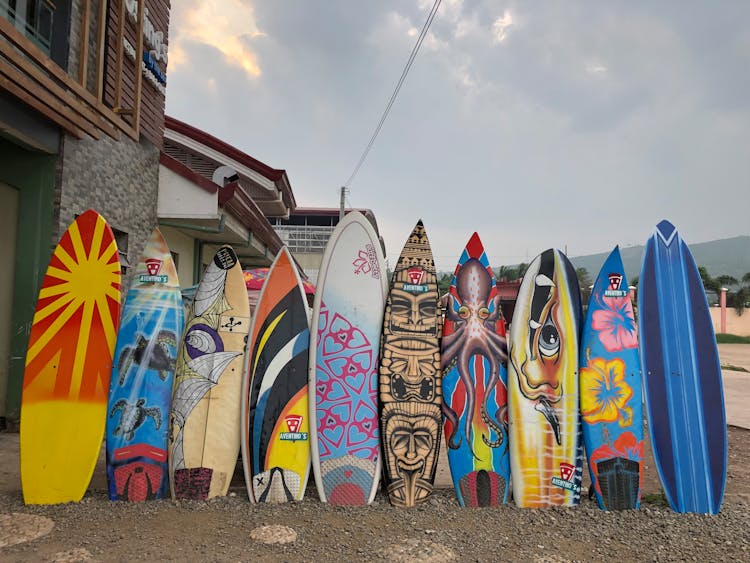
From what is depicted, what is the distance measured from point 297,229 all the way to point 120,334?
821 inches

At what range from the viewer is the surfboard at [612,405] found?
2766mm

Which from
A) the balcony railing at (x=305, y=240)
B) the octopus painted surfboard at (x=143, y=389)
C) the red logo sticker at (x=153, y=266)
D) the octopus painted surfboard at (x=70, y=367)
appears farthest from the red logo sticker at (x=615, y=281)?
the balcony railing at (x=305, y=240)

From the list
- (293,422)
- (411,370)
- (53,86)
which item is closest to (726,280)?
(411,370)

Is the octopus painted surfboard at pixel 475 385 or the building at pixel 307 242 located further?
the building at pixel 307 242

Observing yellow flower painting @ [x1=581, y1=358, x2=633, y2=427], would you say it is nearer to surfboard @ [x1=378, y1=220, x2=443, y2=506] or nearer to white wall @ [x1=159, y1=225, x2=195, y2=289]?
surfboard @ [x1=378, y1=220, x2=443, y2=506]

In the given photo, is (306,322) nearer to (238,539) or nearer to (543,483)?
(238,539)

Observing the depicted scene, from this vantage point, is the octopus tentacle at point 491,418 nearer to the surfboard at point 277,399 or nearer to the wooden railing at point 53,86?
the surfboard at point 277,399

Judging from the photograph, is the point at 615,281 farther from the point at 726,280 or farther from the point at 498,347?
the point at 726,280

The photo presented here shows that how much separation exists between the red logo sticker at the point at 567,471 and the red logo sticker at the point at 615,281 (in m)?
1.05

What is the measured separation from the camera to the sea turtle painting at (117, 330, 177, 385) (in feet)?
9.29

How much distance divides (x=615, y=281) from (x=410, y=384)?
1341 millimetres

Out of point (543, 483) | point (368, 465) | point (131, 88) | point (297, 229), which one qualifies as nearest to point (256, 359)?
point (368, 465)

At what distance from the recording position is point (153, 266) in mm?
3037

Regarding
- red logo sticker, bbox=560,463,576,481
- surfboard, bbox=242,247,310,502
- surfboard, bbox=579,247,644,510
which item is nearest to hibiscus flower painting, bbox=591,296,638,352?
surfboard, bbox=579,247,644,510
